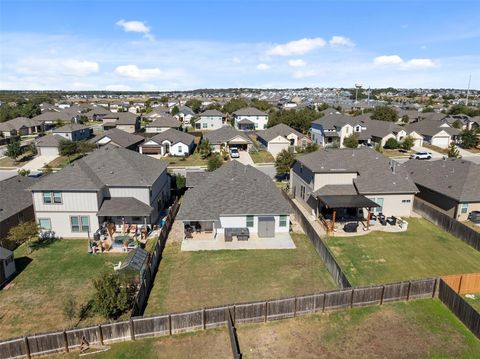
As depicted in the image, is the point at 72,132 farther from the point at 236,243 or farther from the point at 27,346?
the point at 27,346

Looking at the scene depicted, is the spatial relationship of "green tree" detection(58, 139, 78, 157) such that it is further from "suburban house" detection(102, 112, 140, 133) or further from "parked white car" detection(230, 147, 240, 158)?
"suburban house" detection(102, 112, 140, 133)

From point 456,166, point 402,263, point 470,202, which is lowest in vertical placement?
point 402,263

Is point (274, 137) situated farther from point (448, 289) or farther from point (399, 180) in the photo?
point (448, 289)

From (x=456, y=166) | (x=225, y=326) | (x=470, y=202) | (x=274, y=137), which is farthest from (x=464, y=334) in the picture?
(x=274, y=137)

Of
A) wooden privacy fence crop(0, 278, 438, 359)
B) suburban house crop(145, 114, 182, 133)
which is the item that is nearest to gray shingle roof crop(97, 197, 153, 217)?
wooden privacy fence crop(0, 278, 438, 359)

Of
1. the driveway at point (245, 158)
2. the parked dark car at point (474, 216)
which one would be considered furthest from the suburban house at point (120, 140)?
the parked dark car at point (474, 216)
